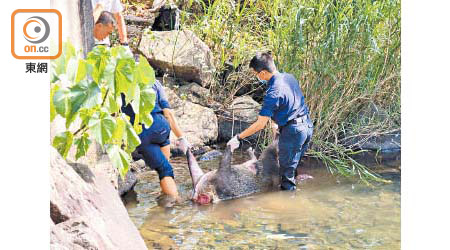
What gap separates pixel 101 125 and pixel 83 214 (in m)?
0.44

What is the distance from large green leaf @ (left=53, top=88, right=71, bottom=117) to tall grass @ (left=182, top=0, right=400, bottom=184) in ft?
9.51

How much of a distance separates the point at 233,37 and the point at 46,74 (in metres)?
4.02

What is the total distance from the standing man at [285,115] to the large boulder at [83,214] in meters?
1.92

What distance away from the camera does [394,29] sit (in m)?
5.22

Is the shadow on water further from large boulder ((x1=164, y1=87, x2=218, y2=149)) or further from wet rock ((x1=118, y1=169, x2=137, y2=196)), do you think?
large boulder ((x1=164, y1=87, x2=218, y2=149))

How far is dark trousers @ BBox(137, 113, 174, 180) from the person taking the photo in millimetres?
4535

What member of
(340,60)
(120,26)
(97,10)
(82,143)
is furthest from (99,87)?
(340,60)

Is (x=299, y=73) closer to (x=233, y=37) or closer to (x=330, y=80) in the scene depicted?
(x=330, y=80)

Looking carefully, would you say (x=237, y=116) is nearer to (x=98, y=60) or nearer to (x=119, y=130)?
(x=119, y=130)

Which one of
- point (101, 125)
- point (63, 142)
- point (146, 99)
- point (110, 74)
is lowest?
point (63, 142)

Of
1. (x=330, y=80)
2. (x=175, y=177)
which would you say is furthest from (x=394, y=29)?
(x=175, y=177)

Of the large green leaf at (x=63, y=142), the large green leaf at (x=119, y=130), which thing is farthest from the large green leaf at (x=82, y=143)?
the large green leaf at (x=119, y=130)

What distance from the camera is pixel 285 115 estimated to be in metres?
4.81
